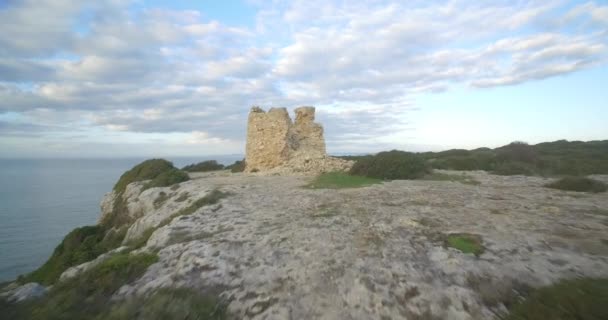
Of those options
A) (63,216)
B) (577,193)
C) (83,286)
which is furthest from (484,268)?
(63,216)

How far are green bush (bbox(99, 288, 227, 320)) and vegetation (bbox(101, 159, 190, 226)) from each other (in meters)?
10.4

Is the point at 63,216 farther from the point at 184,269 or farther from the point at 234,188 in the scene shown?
the point at 184,269

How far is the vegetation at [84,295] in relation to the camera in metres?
3.76

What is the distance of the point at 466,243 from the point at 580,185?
344 inches

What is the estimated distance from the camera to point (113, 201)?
57.5 feet

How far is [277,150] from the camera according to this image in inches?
805

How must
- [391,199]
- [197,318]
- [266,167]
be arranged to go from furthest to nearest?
[266,167] < [391,199] < [197,318]

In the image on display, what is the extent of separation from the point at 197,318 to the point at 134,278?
1.73m

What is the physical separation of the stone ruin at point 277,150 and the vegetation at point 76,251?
9.82 meters

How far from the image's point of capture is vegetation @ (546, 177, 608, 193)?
10.1m

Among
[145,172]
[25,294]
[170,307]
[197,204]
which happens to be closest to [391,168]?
[197,204]

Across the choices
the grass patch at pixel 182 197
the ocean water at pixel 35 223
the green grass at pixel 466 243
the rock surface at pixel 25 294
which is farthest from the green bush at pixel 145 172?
the green grass at pixel 466 243

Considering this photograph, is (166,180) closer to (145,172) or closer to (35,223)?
(145,172)

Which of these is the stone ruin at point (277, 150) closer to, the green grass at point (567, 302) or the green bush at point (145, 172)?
the green bush at point (145, 172)
